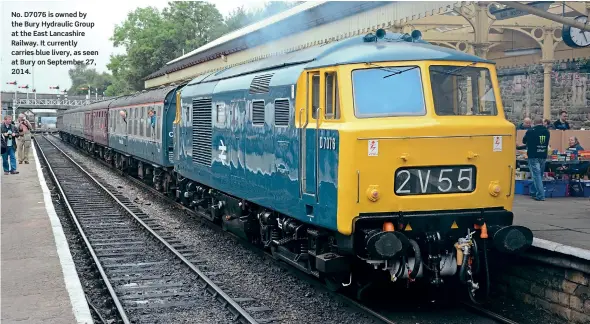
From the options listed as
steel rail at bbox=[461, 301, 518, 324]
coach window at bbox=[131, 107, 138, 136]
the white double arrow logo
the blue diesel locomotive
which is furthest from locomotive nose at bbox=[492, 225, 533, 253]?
coach window at bbox=[131, 107, 138, 136]

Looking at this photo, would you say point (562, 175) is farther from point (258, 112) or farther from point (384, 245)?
point (384, 245)

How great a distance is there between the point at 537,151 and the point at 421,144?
634 cm

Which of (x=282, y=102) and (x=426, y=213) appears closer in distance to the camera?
(x=426, y=213)

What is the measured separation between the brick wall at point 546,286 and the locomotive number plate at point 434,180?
4.78 ft

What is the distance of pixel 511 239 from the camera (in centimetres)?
783

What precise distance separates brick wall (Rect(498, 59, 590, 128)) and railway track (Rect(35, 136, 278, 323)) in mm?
11408

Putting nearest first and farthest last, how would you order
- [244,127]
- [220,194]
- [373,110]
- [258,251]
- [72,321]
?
[72,321] < [373,110] < [244,127] < [258,251] < [220,194]

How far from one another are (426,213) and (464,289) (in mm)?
2124

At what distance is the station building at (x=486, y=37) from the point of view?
14.1 meters

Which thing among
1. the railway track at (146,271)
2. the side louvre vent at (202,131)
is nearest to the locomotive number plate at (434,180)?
the railway track at (146,271)

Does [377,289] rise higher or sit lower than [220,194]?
lower

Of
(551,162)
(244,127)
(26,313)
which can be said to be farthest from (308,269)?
(551,162)

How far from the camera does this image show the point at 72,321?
23.6ft

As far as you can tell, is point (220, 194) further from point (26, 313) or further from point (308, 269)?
point (26, 313)
